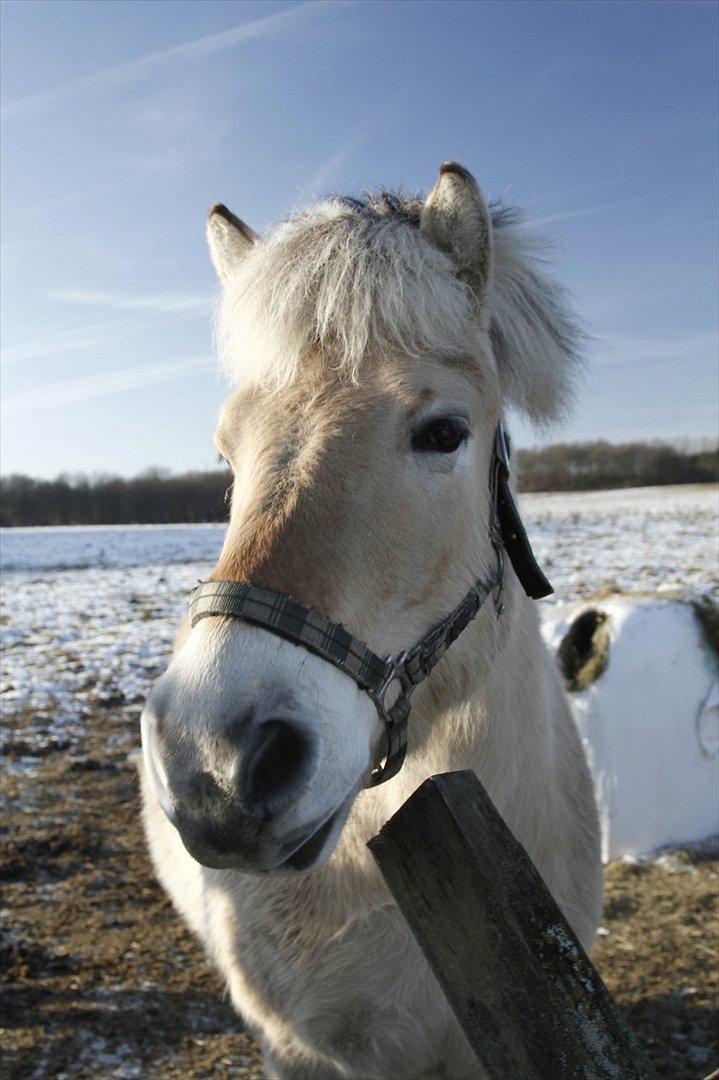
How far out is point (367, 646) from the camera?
160cm

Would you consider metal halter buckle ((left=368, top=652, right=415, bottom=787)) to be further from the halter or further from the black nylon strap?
the black nylon strap

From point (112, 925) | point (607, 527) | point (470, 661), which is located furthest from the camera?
point (607, 527)

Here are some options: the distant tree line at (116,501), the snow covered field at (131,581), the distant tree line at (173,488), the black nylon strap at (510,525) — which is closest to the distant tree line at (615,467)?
the distant tree line at (173,488)

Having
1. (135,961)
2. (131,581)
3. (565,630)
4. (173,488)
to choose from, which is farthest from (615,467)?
(135,961)

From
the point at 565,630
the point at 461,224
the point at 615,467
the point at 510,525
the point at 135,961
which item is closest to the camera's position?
the point at 461,224

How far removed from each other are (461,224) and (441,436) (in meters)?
0.70

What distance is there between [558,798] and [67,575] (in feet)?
55.0

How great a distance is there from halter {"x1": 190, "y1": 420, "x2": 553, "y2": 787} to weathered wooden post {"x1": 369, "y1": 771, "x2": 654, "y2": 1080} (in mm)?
473

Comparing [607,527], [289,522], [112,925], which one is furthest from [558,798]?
[607,527]

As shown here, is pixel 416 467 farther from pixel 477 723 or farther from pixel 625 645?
Answer: pixel 625 645

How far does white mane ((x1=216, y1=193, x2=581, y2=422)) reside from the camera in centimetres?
192

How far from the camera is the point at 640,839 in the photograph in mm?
5465

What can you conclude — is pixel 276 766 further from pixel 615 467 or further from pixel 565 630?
pixel 615 467

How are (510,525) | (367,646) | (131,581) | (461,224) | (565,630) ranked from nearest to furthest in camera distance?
(367,646) < (461,224) < (510,525) < (565,630) < (131,581)
